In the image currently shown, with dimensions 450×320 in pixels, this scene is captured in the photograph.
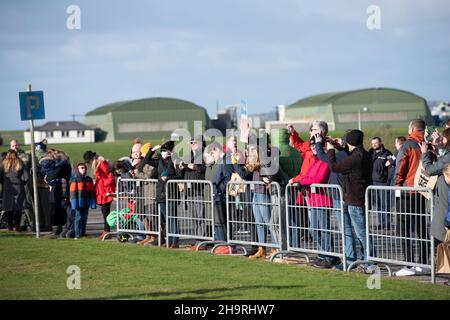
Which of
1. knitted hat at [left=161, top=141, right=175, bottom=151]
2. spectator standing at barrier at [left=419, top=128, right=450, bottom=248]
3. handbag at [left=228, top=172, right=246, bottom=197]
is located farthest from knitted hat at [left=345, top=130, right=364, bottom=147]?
knitted hat at [left=161, top=141, right=175, bottom=151]

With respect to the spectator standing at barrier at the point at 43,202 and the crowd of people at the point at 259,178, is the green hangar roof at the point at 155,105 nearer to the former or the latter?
the crowd of people at the point at 259,178

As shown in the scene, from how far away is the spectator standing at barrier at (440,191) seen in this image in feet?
37.3

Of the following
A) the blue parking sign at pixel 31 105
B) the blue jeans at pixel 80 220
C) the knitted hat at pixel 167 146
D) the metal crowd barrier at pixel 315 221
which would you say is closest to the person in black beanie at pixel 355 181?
the metal crowd barrier at pixel 315 221

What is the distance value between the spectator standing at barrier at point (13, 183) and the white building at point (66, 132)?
125237 mm

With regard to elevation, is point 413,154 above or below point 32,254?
above

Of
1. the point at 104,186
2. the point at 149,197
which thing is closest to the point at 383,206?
the point at 149,197

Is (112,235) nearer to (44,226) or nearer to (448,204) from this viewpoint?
(44,226)

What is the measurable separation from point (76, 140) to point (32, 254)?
13362 cm

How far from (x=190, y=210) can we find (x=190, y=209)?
0.02 m

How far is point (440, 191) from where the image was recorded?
11.5m

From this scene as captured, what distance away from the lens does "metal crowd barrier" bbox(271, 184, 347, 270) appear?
515 inches

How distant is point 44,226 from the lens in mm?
20797
